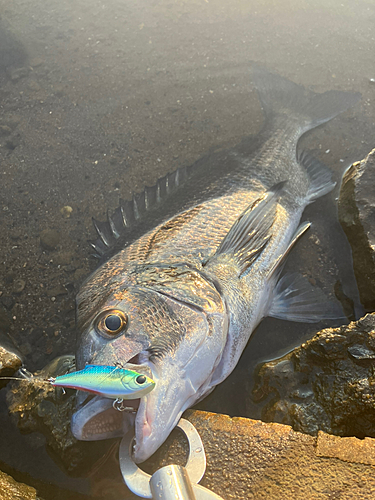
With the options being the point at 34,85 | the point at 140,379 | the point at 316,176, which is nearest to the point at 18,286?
the point at 140,379

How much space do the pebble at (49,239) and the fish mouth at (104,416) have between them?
1862 mm

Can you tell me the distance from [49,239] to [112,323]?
5.90 feet

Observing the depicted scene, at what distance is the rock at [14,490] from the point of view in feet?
6.05

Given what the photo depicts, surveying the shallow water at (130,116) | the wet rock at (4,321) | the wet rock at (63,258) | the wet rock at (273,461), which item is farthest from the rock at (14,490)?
the wet rock at (63,258)

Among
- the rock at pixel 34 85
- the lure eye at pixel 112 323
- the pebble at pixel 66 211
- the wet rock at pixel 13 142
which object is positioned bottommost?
the lure eye at pixel 112 323

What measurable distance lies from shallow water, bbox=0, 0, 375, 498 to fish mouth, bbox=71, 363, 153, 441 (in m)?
0.59

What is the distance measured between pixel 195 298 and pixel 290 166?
6.88 ft

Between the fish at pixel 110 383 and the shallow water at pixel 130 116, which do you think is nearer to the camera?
the fish at pixel 110 383

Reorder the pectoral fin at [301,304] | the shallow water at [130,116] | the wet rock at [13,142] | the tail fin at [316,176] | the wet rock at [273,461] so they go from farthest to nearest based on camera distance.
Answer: the wet rock at [13,142]
the tail fin at [316,176]
the shallow water at [130,116]
the pectoral fin at [301,304]
the wet rock at [273,461]

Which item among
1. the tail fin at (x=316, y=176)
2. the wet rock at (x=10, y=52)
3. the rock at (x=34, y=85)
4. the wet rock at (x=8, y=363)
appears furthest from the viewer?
the wet rock at (x=10, y=52)

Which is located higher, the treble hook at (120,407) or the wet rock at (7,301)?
the wet rock at (7,301)

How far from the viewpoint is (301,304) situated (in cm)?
277

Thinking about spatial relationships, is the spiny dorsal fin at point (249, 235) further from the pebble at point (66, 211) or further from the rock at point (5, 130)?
the rock at point (5, 130)

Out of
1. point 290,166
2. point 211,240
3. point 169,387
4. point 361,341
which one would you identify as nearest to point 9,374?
point 169,387
